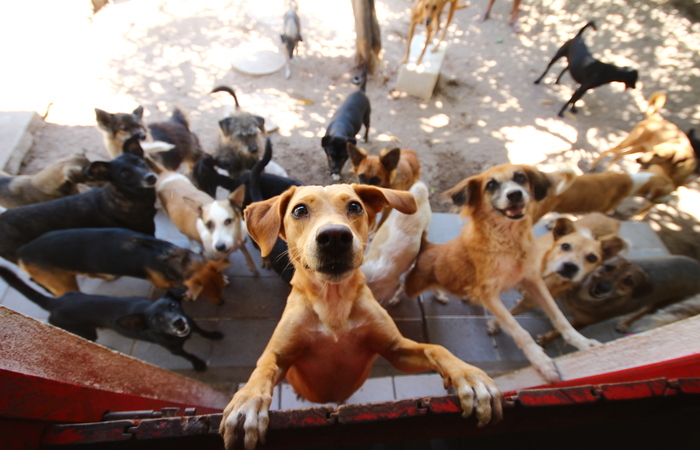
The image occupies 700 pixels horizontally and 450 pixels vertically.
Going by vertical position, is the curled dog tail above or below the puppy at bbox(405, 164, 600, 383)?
above

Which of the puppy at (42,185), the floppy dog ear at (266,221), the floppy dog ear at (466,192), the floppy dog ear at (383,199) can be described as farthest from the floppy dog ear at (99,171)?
the floppy dog ear at (466,192)

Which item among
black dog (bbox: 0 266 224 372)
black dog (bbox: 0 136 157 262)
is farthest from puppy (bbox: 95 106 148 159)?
black dog (bbox: 0 266 224 372)

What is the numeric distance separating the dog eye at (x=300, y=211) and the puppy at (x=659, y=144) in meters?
6.19

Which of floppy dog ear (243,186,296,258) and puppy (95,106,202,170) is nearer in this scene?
floppy dog ear (243,186,296,258)

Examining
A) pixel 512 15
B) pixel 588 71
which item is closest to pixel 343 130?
pixel 588 71

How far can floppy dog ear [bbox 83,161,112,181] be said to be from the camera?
3773mm

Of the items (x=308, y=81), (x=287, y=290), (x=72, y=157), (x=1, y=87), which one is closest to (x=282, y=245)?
(x=287, y=290)

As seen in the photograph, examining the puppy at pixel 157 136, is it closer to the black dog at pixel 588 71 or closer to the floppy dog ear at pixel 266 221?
the floppy dog ear at pixel 266 221

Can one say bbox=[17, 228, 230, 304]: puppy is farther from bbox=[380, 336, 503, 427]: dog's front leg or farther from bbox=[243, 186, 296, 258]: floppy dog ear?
bbox=[380, 336, 503, 427]: dog's front leg

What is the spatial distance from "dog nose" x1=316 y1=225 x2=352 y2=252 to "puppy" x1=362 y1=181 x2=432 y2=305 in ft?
5.75

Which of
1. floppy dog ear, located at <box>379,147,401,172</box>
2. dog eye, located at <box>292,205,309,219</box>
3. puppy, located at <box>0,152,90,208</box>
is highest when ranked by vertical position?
dog eye, located at <box>292,205,309,219</box>

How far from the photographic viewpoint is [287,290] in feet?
13.6

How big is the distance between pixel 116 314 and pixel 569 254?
4622mm

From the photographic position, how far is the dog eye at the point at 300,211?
1.94 meters
